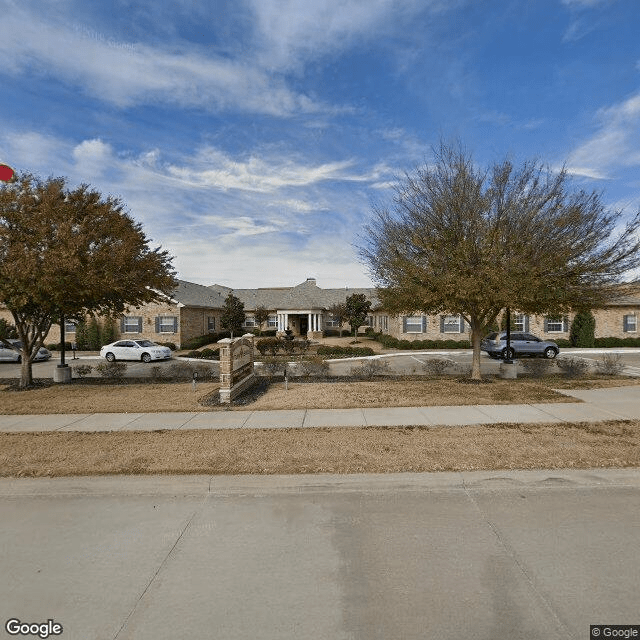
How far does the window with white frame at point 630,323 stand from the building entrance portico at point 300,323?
2392 cm

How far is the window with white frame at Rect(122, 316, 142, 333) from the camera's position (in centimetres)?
3366

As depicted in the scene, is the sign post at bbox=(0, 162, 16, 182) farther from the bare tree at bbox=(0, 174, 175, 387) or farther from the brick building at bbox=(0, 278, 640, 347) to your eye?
the brick building at bbox=(0, 278, 640, 347)

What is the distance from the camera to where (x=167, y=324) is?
33.3 meters

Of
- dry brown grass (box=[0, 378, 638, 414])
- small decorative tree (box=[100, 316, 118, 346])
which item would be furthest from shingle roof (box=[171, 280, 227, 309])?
dry brown grass (box=[0, 378, 638, 414])

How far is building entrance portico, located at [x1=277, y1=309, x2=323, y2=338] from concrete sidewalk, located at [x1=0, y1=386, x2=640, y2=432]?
99.9ft

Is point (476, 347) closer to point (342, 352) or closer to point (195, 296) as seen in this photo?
point (342, 352)

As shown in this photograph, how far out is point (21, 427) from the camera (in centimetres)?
→ 901

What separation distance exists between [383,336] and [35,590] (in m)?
31.7

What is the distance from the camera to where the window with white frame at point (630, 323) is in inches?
1304

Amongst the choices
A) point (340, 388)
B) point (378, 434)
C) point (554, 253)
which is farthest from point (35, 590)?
point (554, 253)

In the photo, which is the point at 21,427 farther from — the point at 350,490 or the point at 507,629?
the point at 507,629

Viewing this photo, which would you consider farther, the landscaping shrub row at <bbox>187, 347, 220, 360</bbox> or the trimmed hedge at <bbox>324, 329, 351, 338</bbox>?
the trimmed hedge at <bbox>324, 329, 351, 338</bbox>

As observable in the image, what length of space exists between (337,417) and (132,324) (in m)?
28.5

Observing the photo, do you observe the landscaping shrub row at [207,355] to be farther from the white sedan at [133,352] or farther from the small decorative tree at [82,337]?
the small decorative tree at [82,337]
